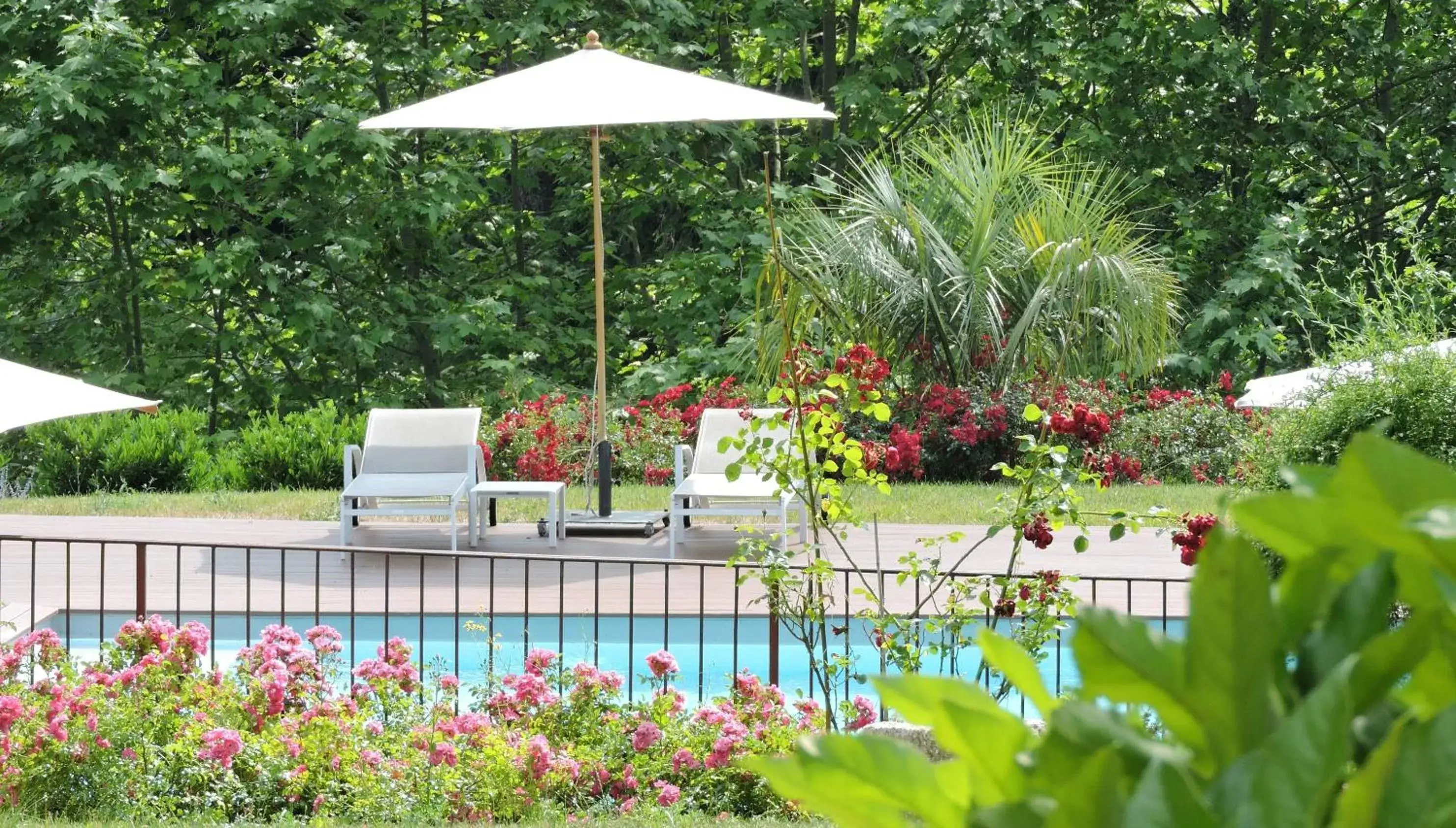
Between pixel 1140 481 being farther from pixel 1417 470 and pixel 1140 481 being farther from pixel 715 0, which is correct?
pixel 1417 470

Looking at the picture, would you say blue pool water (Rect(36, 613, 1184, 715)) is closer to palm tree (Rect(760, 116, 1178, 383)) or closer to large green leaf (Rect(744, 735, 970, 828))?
palm tree (Rect(760, 116, 1178, 383))

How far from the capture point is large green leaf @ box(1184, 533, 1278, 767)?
42 centimetres

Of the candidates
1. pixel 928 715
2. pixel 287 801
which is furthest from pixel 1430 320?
pixel 928 715

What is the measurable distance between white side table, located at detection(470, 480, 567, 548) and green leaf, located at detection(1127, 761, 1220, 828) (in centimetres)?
813

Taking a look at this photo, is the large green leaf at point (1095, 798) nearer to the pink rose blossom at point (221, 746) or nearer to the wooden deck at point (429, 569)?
the pink rose blossom at point (221, 746)

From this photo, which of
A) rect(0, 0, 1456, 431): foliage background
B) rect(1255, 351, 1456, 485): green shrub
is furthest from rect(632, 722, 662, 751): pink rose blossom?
rect(0, 0, 1456, 431): foliage background

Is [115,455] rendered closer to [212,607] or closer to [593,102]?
[593,102]

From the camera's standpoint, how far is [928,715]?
448 mm

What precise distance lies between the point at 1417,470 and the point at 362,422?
1243 cm

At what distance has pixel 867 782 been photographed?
0.44 metres

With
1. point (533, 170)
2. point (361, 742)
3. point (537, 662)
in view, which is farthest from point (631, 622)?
point (533, 170)

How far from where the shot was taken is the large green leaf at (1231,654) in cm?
42

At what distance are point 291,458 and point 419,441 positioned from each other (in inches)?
125

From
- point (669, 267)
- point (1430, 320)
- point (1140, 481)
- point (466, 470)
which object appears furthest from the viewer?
point (669, 267)
